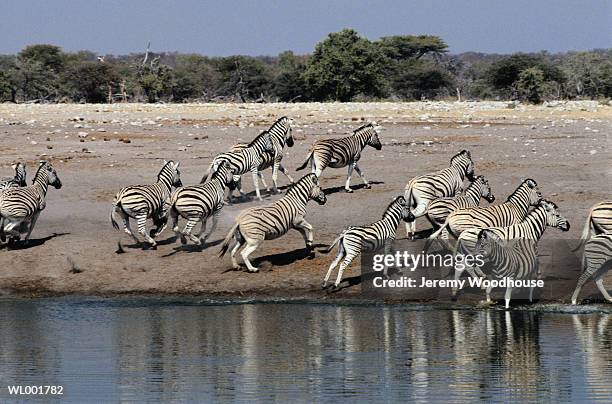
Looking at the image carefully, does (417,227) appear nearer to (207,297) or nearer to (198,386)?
(207,297)

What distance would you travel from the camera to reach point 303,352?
9945 millimetres

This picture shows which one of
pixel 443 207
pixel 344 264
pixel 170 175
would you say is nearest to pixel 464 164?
pixel 443 207

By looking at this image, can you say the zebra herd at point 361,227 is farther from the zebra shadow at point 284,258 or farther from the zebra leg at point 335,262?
the zebra shadow at point 284,258

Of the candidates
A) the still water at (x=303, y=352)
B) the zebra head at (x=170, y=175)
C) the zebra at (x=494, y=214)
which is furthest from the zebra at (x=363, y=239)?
the zebra head at (x=170, y=175)

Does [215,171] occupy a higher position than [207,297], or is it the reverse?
[215,171]

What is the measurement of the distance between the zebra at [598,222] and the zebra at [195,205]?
175 inches

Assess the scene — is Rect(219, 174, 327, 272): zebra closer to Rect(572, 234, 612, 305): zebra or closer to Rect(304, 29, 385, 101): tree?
Rect(572, 234, 612, 305): zebra

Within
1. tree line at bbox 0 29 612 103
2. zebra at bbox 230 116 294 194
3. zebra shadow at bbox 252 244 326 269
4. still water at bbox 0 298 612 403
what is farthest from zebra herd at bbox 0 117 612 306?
tree line at bbox 0 29 612 103

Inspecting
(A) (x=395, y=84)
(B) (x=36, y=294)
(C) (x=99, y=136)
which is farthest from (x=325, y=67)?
(B) (x=36, y=294)

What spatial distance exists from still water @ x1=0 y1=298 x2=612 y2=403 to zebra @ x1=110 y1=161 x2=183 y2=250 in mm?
2000

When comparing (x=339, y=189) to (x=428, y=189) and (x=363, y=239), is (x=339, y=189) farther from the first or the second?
(x=363, y=239)

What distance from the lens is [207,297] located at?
42.3ft

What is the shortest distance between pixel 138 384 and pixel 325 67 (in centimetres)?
4129

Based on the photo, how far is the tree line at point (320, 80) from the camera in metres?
49.3
